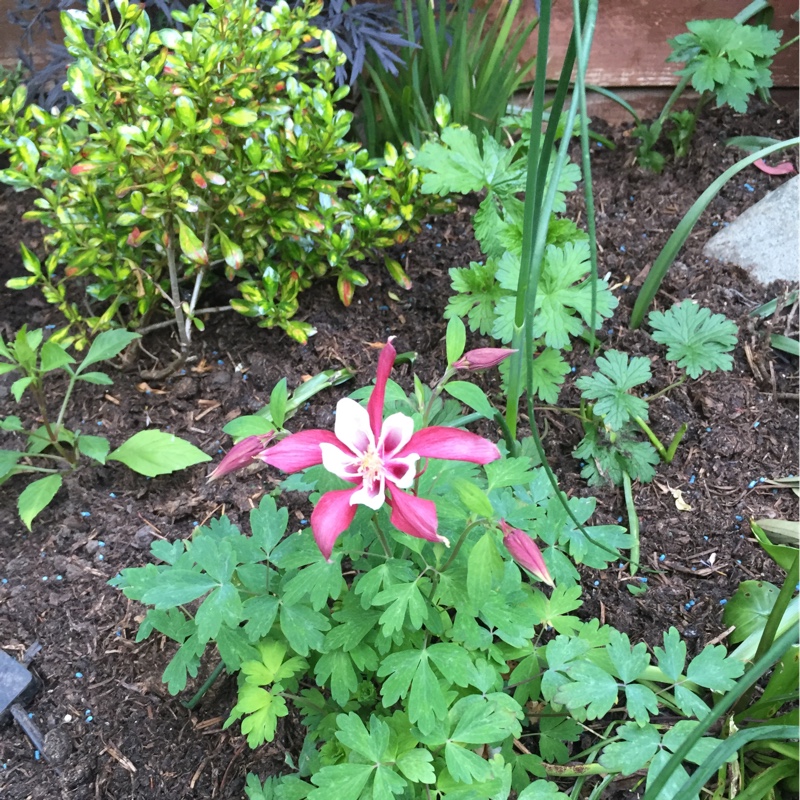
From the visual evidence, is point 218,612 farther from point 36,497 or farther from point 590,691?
point 36,497

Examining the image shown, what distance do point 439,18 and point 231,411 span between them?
4.38 ft

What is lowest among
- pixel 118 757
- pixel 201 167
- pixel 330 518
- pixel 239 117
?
pixel 118 757

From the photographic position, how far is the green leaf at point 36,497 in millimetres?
1622

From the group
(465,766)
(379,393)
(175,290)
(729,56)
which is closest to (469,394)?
(379,393)

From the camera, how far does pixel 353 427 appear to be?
2.98 ft

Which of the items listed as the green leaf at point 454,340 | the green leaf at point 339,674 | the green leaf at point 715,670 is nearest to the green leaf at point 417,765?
the green leaf at point 339,674

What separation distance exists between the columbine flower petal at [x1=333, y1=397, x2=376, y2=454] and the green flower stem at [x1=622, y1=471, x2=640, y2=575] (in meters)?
0.90

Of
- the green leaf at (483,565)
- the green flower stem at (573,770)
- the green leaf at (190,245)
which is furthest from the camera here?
the green leaf at (190,245)

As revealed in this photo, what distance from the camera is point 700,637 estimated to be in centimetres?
152

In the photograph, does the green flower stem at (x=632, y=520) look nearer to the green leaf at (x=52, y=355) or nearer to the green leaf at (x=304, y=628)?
the green leaf at (x=304, y=628)

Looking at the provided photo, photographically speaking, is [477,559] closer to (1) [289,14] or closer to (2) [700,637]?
(2) [700,637]

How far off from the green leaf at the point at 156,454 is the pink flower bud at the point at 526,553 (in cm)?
94

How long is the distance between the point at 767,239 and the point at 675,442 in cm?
81

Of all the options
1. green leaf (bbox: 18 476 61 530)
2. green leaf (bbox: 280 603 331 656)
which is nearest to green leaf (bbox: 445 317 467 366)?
green leaf (bbox: 280 603 331 656)
